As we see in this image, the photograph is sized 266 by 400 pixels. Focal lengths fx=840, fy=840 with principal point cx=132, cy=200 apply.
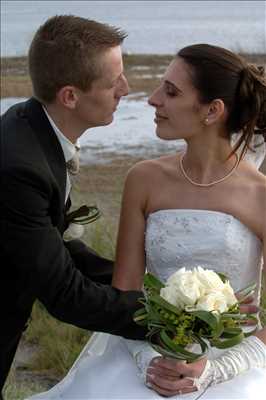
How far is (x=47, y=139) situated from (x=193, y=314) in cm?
86

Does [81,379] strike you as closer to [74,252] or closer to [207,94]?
[74,252]

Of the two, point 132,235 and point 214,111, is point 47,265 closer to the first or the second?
point 132,235

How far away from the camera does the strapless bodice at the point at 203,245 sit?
12.5 ft

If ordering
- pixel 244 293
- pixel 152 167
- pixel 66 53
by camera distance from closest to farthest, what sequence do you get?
pixel 66 53, pixel 244 293, pixel 152 167

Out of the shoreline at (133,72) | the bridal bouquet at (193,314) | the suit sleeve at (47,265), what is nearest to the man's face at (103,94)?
the suit sleeve at (47,265)

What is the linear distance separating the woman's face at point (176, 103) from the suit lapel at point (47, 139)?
0.68 m

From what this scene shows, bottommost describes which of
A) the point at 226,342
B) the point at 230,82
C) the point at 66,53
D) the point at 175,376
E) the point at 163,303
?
the point at 175,376

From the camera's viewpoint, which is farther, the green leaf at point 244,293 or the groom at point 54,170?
the green leaf at point 244,293

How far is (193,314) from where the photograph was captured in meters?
2.95

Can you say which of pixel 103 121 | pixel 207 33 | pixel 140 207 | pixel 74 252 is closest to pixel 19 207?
pixel 103 121

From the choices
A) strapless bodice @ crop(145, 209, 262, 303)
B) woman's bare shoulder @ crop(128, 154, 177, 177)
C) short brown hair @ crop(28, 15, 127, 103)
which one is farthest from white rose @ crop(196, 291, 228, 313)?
woman's bare shoulder @ crop(128, 154, 177, 177)

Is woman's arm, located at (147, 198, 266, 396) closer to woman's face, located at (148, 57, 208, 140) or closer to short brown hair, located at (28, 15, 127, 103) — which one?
woman's face, located at (148, 57, 208, 140)

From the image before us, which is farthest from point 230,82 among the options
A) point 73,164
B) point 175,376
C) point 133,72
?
point 133,72

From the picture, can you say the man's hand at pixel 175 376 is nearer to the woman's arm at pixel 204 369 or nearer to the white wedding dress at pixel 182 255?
the woman's arm at pixel 204 369
